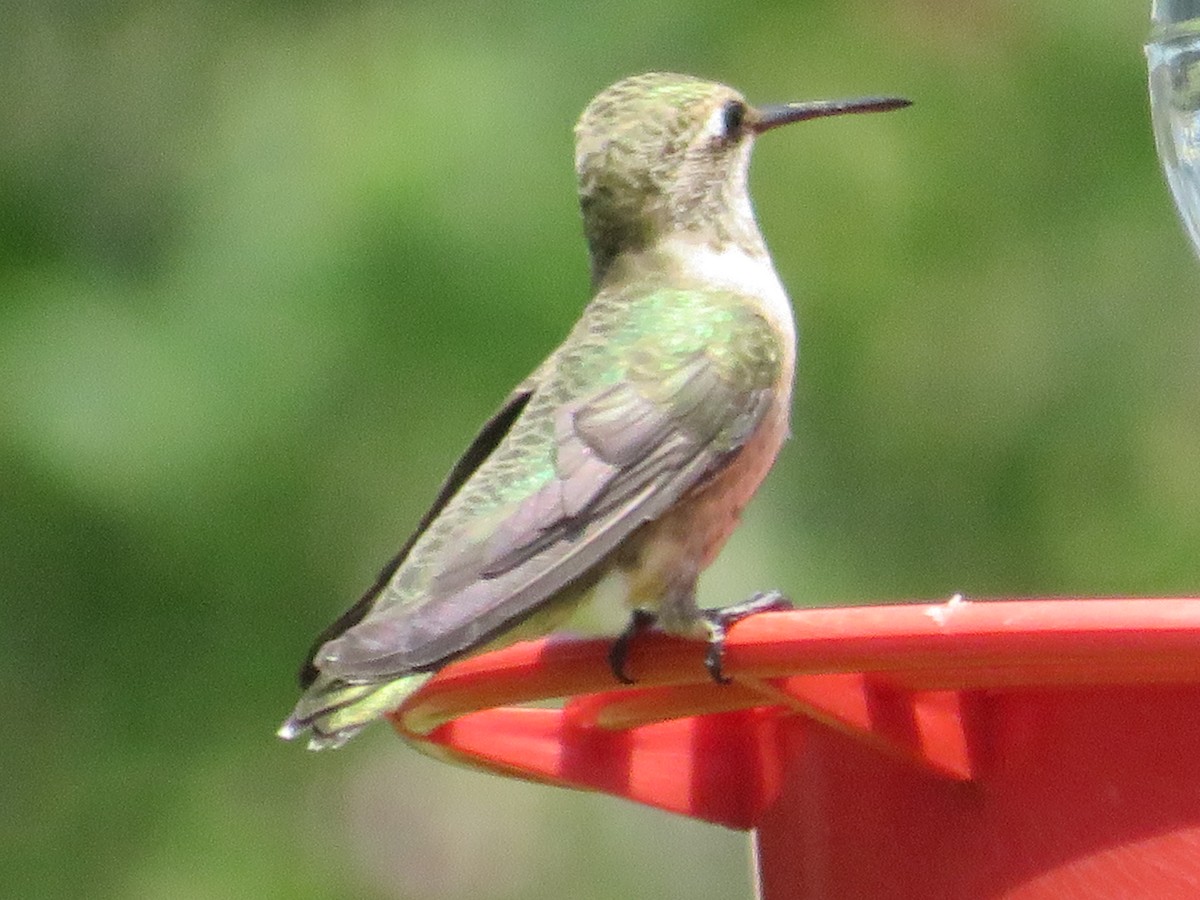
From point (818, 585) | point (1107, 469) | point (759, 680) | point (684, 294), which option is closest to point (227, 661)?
point (818, 585)

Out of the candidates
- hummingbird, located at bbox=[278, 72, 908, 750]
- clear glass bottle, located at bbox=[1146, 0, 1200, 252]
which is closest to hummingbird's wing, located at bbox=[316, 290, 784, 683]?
hummingbird, located at bbox=[278, 72, 908, 750]

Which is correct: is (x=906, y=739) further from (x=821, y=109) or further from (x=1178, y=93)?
(x=1178, y=93)

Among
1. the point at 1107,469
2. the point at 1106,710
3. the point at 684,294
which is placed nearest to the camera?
the point at 1106,710

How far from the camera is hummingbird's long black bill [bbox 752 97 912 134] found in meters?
4.06

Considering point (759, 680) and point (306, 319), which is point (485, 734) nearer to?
point (759, 680)

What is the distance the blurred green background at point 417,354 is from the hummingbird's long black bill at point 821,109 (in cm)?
96

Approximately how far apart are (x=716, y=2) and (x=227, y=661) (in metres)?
1.97

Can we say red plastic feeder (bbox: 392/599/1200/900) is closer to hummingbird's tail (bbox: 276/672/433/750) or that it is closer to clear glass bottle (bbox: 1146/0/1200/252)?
hummingbird's tail (bbox: 276/672/433/750)

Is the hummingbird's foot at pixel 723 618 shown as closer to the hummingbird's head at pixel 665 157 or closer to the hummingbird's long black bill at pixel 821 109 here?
the hummingbird's long black bill at pixel 821 109

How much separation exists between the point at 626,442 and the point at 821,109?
0.83m

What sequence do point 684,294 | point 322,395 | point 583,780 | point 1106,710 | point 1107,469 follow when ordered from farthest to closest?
1. point 1107,469
2. point 322,395
3. point 684,294
4. point 583,780
5. point 1106,710

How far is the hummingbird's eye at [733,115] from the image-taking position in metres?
4.44

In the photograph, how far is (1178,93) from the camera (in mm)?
4699

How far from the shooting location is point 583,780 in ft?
9.96
